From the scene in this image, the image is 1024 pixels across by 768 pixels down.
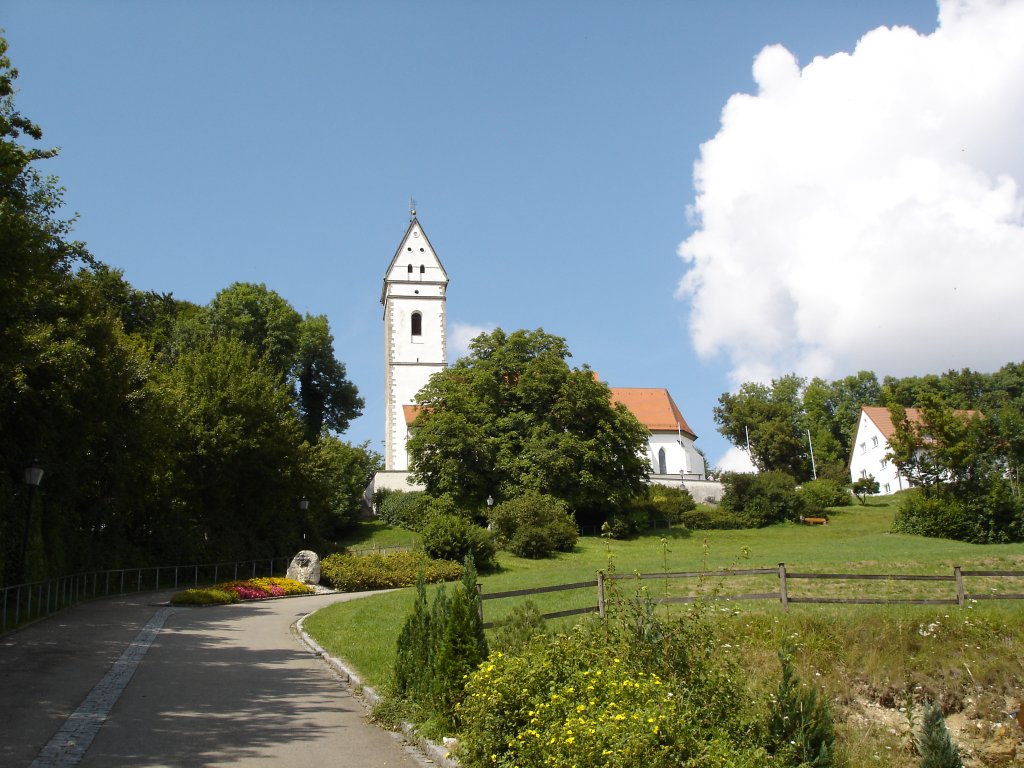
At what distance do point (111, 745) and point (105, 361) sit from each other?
50.6 ft

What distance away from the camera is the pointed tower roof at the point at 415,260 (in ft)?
218

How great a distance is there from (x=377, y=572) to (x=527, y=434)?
59.3ft

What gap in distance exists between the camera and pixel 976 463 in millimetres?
41688

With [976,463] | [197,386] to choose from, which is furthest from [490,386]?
[976,463]

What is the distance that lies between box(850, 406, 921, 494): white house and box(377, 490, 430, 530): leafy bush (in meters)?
41.3

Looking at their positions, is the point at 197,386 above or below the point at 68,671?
above

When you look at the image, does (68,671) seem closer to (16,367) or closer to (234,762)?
(234,762)

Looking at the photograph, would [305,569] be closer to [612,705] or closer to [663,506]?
[612,705]

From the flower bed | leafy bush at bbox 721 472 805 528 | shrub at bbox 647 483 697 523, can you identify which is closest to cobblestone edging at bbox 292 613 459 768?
the flower bed

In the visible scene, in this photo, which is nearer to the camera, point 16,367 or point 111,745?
point 111,745

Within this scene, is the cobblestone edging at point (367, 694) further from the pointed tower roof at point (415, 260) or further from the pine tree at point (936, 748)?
the pointed tower roof at point (415, 260)

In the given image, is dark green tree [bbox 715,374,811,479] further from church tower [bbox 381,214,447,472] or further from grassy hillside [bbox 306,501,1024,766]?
grassy hillside [bbox 306,501,1024,766]

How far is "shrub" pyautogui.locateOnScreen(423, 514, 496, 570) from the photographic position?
107 ft

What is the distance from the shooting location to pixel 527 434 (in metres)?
46.2
